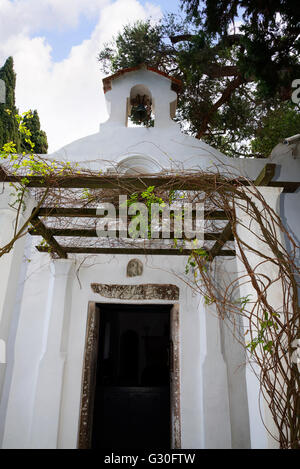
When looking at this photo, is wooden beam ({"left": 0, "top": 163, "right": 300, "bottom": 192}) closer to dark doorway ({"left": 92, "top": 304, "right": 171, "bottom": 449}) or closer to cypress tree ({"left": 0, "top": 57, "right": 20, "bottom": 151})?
dark doorway ({"left": 92, "top": 304, "right": 171, "bottom": 449})

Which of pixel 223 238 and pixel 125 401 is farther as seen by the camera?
pixel 125 401

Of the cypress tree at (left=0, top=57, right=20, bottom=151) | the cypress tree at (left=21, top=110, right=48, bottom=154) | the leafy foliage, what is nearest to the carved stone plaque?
the leafy foliage

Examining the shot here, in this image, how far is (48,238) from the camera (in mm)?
4062

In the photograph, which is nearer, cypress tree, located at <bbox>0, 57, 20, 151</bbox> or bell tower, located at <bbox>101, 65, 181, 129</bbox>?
bell tower, located at <bbox>101, 65, 181, 129</bbox>

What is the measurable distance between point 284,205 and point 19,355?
4732mm

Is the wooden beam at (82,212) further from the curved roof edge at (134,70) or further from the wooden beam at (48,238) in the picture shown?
Answer: the curved roof edge at (134,70)

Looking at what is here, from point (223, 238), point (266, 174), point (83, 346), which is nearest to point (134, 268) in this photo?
point (83, 346)

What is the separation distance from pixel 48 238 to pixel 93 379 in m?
2.57

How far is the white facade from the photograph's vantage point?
4359mm

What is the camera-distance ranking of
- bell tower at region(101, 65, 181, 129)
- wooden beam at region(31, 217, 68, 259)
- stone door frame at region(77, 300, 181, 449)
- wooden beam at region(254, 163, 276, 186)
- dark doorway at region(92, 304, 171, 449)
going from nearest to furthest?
wooden beam at region(254, 163, 276, 186)
wooden beam at region(31, 217, 68, 259)
stone door frame at region(77, 300, 181, 449)
dark doorway at region(92, 304, 171, 449)
bell tower at region(101, 65, 181, 129)

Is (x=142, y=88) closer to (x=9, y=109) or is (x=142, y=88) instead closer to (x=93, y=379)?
(x=9, y=109)

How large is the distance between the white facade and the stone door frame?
10 cm

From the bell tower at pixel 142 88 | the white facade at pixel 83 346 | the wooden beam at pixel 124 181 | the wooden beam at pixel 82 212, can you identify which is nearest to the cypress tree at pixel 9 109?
the bell tower at pixel 142 88
